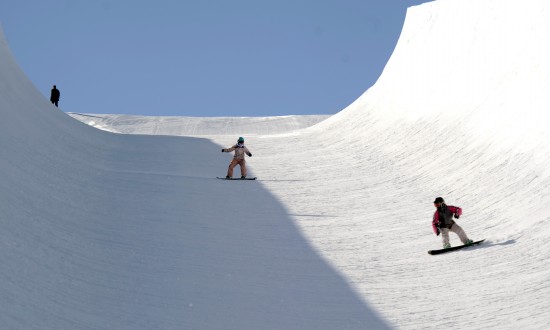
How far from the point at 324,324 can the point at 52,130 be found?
1281 cm

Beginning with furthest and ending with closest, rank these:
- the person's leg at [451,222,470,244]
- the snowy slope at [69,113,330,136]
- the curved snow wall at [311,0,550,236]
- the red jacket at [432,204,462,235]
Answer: the snowy slope at [69,113,330,136]
the curved snow wall at [311,0,550,236]
the red jacket at [432,204,462,235]
the person's leg at [451,222,470,244]

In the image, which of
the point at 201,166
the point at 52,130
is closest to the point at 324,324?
the point at 201,166

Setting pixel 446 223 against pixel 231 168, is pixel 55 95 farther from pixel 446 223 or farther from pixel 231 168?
pixel 446 223

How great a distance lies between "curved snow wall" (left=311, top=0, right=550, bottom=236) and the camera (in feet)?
48.8

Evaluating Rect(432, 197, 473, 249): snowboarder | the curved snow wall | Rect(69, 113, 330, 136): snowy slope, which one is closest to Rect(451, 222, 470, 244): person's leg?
Rect(432, 197, 473, 249): snowboarder

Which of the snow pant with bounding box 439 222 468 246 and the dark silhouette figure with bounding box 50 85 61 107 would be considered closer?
the snow pant with bounding box 439 222 468 246

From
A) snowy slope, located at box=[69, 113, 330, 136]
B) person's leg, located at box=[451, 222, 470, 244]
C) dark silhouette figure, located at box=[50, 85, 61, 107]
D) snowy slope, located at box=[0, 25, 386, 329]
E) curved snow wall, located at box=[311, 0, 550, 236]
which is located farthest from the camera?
snowy slope, located at box=[69, 113, 330, 136]

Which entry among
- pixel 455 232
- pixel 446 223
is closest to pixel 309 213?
pixel 446 223

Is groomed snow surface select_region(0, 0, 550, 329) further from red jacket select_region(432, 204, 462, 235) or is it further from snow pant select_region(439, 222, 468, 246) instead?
red jacket select_region(432, 204, 462, 235)

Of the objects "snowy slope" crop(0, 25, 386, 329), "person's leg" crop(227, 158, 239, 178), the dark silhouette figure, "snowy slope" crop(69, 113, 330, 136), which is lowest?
"snowy slope" crop(0, 25, 386, 329)

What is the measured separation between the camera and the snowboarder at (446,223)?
12.2 metres

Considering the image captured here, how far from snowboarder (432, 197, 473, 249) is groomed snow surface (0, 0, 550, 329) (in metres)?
0.25

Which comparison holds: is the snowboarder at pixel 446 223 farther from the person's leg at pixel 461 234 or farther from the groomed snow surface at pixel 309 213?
the groomed snow surface at pixel 309 213

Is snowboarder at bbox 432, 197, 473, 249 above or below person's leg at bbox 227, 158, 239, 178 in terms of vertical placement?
below
